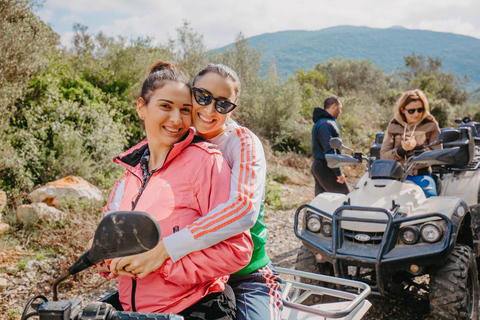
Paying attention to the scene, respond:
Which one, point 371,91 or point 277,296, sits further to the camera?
point 371,91

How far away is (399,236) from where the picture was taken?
3.21 m

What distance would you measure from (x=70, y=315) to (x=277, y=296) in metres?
1.03

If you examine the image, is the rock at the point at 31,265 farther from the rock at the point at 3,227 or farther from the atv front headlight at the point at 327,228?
the atv front headlight at the point at 327,228

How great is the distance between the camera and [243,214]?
158 cm

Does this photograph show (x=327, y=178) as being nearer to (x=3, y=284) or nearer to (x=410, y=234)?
(x=410, y=234)

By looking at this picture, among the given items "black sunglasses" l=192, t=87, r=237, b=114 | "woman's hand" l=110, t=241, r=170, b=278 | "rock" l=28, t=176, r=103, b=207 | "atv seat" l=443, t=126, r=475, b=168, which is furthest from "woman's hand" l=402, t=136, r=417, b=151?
"rock" l=28, t=176, r=103, b=207

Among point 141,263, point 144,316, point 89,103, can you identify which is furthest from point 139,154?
point 89,103

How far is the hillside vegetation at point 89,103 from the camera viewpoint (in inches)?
306

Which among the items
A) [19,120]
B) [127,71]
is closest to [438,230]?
[19,120]

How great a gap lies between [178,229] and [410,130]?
12.7ft

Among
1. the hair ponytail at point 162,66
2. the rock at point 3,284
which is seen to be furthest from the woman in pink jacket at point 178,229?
the rock at point 3,284

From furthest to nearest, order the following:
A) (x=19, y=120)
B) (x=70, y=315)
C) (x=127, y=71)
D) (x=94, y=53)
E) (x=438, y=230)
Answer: (x=94, y=53)
(x=127, y=71)
(x=19, y=120)
(x=438, y=230)
(x=70, y=315)

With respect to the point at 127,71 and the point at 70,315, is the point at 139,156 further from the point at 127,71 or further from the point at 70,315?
the point at 127,71

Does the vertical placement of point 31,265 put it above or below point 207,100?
below
